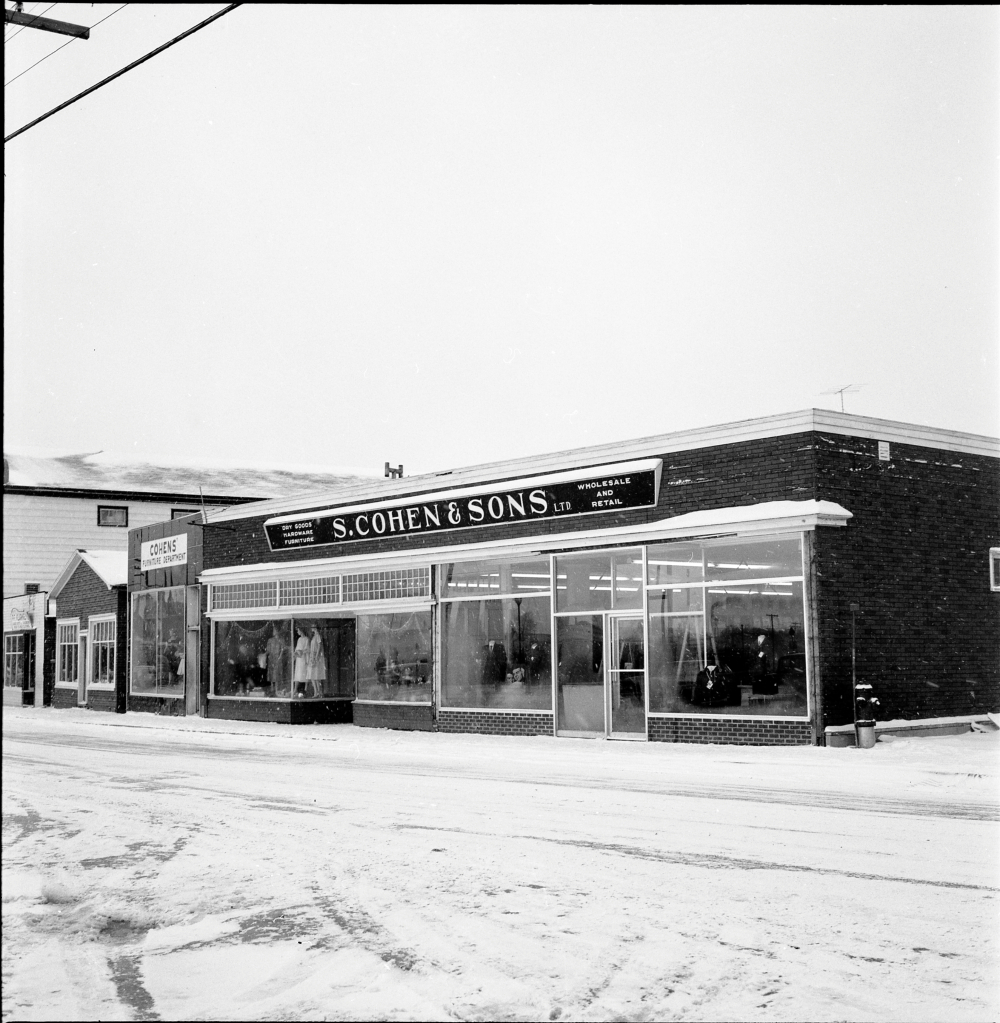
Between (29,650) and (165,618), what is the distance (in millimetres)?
12271

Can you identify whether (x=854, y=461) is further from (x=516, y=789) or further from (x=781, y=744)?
(x=516, y=789)

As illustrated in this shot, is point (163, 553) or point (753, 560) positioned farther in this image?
point (163, 553)

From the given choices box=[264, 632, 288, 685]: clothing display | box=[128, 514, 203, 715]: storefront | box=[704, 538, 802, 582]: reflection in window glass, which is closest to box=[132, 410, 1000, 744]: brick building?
box=[704, 538, 802, 582]: reflection in window glass

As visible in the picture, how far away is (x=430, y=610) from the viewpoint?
2303 cm

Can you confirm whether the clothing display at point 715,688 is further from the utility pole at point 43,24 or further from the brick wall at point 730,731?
the utility pole at point 43,24

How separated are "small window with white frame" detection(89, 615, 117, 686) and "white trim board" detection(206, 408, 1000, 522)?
13.0 meters

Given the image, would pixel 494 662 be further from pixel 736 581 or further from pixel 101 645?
pixel 101 645

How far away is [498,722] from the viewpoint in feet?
70.4

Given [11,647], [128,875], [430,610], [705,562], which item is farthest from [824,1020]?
[11,647]

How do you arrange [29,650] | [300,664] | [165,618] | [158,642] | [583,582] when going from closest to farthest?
[583,582]
[300,664]
[165,618]
[158,642]
[29,650]

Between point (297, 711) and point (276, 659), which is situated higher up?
point (276, 659)

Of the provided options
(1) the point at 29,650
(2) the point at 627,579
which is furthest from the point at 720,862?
(1) the point at 29,650

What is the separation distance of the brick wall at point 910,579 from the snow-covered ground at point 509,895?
3.06 meters

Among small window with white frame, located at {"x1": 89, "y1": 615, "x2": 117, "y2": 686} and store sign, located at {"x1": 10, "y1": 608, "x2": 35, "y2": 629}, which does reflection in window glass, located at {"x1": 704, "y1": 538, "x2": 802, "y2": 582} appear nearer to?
small window with white frame, located at {"x1": 89, "y1": 615, "x2": 117, "y2": 686}
